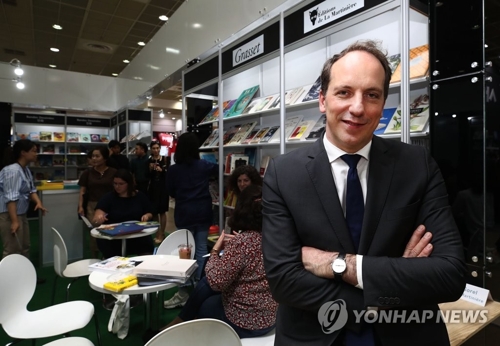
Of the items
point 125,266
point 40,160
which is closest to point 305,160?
point 125,266

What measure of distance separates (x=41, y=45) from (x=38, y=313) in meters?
7.72

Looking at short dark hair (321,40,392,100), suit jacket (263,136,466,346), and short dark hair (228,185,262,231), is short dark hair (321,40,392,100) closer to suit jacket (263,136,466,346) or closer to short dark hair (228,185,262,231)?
suit jacket (263,136,466,346)

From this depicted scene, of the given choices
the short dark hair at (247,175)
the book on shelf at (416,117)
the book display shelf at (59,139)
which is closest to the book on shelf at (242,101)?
the short dark hair at (247,175)

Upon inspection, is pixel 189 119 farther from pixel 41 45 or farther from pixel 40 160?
pixel 40 160

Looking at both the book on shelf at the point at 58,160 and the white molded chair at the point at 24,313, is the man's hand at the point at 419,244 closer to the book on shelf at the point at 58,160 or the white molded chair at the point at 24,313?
the white molded chair at the point at 24,313

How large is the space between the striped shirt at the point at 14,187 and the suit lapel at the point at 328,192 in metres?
3.96

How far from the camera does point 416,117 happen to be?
6.61 ft

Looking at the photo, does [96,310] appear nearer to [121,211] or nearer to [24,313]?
[121,211]

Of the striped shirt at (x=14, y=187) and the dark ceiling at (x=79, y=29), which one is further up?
the dark ceiling at (x=79, y=29)

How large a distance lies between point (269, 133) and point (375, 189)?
233 centimetres

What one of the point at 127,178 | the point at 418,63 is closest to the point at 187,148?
the point at 127,178

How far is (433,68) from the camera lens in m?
1.86

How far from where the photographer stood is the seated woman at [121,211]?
3510mm

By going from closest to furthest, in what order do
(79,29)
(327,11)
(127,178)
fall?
(327,11) → (127,178) → (79,29)
